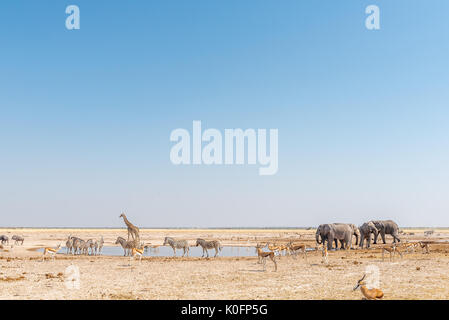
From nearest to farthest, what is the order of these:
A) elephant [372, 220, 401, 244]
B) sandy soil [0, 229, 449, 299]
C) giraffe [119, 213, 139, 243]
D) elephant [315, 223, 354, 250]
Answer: sandy soil [0, 229, 449, 299] < giraffe [119, 213, 139, 243] < elephant [315, 223, 354, 250] < elephant [372, 220, 401, 244]

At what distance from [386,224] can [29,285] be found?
39.3 meters

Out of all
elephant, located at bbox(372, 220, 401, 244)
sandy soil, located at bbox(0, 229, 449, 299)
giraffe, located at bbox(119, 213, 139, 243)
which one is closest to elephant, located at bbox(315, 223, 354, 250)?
elephant, located at bbox(372, 220, 401, 244)

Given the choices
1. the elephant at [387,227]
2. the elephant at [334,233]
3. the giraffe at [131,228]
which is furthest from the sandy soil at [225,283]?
the elephant at [387,227]

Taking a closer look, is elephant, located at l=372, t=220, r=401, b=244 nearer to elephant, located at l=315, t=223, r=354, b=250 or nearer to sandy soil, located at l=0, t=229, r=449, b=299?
elephant, located at l=315, t=223, r=354, b=250

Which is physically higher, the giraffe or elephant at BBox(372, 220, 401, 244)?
the giraffe

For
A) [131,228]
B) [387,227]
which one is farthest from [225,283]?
[387,227]

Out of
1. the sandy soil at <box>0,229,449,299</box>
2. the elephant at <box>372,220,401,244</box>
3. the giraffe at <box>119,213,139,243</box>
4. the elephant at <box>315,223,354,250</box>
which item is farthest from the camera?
the elephant at <box>372,220,401,244</box>

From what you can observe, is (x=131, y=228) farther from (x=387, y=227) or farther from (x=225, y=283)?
(x=387, y=227)

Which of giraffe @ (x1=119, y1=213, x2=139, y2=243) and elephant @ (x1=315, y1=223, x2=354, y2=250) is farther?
elephant @ (x1=315, y1=223, x2=354, y2=250)

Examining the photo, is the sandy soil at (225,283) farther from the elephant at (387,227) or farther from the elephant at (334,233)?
the elephant at (387,227)

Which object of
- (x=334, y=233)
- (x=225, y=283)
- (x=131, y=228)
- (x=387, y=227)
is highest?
(x=131, y=228)

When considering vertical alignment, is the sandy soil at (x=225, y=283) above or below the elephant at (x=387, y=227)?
above
